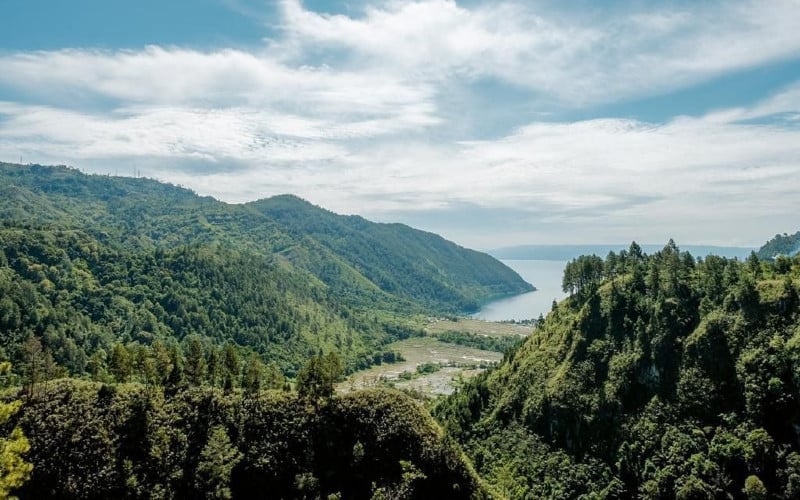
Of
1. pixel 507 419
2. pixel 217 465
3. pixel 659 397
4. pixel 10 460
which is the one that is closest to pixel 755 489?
pixel 659 397

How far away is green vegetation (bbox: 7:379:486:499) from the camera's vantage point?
83625 millimetres

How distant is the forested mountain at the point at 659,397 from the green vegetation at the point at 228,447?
34.7 metres

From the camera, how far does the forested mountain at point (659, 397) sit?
101m

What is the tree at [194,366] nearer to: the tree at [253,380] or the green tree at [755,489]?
the tree at [253,380]

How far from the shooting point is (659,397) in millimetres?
117312

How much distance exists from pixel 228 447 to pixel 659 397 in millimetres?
94856

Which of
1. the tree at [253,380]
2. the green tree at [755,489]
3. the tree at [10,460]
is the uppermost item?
the tree at [10,460]

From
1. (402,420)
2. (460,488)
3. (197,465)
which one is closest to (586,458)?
(460,488)

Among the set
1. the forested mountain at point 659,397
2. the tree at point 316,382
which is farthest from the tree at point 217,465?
the forested mountain at point 659,397

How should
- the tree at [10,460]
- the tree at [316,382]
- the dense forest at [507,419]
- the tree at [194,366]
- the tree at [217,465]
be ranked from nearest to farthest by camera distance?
the tree at [10,460]
the tree at [217,465]
the dense forest at [507,419]
the tree at [316,382]
the tree at [194,366]

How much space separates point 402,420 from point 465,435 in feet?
166

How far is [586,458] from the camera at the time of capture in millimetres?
117125

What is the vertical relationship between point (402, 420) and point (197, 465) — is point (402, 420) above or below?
above

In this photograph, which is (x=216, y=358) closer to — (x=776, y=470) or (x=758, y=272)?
(x=776, y=470)
